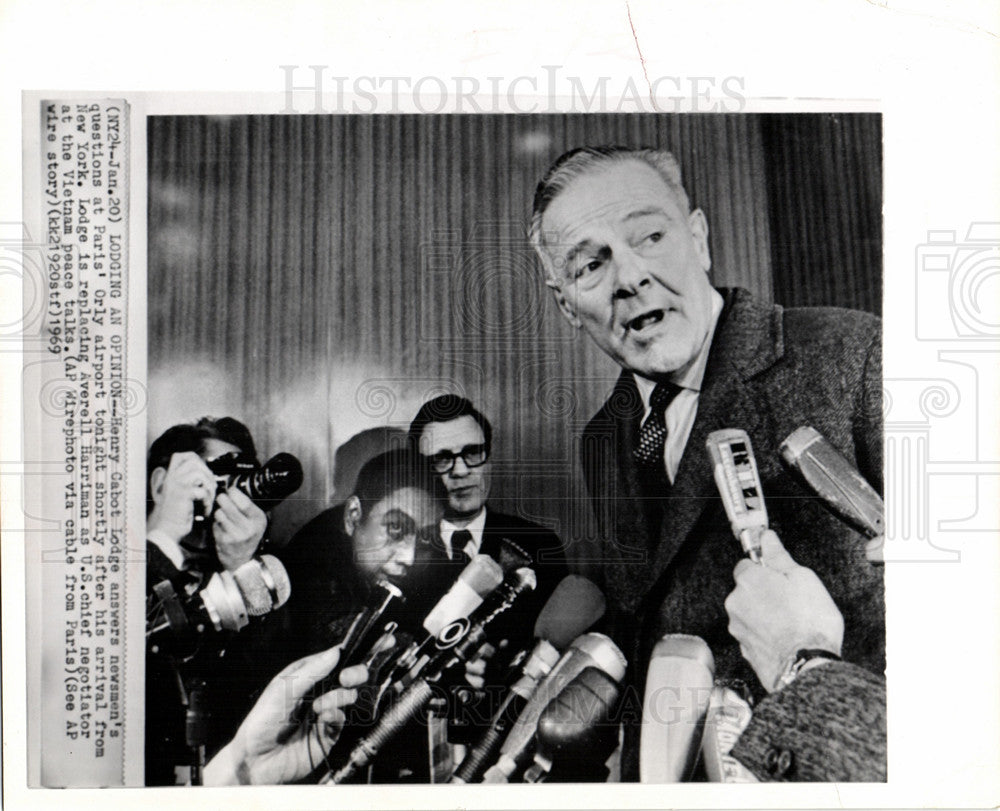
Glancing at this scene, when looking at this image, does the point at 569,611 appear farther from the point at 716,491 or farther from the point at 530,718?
the point at 716,491

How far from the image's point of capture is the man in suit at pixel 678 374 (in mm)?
2660

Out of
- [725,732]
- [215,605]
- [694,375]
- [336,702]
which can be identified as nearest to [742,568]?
[725,732]

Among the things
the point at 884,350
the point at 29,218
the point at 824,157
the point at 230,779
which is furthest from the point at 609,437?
the point at 29,218

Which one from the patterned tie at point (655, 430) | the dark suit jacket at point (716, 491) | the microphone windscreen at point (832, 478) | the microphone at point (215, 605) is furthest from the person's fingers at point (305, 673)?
the microphone windscreen at point (832, 478)

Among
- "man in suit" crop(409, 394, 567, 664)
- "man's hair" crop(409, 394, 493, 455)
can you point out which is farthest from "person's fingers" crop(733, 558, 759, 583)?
"man's hair" crop(409, 394, 493, 455)

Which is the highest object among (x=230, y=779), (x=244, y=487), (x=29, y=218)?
(x=29, y=218)

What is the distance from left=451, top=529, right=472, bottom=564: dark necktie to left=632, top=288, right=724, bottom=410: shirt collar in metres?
0.66

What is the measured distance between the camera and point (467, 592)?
8.70 feet

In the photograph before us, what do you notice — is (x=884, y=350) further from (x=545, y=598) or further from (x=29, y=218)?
(x=29, y=218)

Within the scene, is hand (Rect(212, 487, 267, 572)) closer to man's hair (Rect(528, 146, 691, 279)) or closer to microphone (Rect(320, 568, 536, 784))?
microphone (Rect(320, 568, 536, 784))

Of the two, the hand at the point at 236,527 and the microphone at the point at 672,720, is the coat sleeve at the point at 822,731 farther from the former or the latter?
the hand at the point at 236,527

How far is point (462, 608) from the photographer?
2646 mm

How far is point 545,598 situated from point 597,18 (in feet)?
5.71

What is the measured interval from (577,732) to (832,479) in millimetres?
1065
